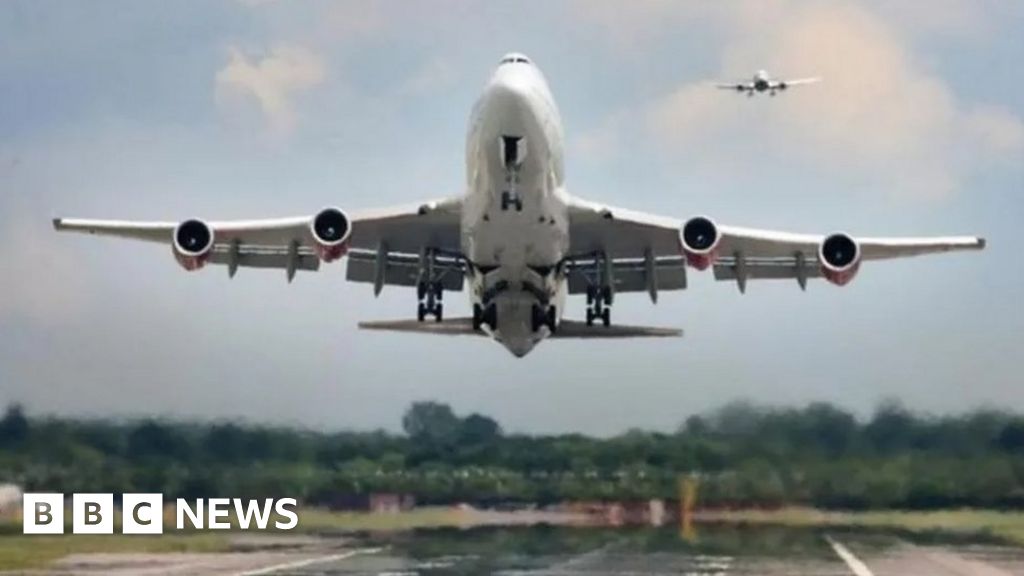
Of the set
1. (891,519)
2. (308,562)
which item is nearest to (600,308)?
(891,519)

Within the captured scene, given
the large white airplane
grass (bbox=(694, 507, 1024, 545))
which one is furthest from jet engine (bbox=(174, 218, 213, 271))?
grass (bbox=(694, 507, 1024, 545))

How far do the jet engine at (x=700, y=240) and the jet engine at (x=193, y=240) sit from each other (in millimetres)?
8316

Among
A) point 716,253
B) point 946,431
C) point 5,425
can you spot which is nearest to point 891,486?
point 946,431

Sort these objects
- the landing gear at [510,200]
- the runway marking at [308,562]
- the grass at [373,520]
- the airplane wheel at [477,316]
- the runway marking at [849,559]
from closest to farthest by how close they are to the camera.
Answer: the runway marking at [308,562] < the runway marking at [849,559] < the landing gear at [510,200] < the airplane wheel at [477,316] < the grass at [373,520]

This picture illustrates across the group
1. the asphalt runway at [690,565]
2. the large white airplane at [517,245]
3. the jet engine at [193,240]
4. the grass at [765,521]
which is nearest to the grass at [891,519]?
the grass at [765,521]

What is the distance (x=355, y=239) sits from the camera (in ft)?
121

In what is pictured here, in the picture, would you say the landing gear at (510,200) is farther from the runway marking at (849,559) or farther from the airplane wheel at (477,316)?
the runway marking at (849,559)

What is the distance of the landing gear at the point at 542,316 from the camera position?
116 feet

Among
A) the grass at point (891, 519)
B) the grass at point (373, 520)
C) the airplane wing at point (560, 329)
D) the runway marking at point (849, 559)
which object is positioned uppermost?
the airplane wing at point (560, 329)

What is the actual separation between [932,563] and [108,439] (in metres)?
15.8

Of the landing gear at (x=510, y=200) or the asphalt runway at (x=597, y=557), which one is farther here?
the landing gear at (x=510, y=200)

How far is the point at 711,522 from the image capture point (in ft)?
121

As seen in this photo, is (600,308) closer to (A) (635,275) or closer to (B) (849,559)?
(A) (635,275)

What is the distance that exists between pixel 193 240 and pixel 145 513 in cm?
555
